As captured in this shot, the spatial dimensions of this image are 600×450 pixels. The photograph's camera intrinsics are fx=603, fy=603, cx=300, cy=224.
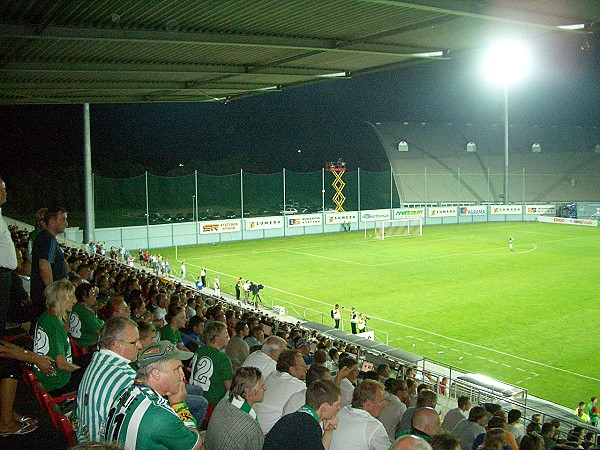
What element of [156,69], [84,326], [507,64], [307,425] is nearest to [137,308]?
[84,326]

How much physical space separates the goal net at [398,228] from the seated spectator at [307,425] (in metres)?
40.1

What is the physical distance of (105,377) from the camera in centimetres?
338

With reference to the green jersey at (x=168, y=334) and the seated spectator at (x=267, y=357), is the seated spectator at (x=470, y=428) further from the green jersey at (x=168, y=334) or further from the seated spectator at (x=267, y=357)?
the green jersey at (x=168, y=334)

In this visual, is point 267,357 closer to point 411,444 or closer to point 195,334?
point 195,334

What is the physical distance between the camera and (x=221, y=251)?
37312mm

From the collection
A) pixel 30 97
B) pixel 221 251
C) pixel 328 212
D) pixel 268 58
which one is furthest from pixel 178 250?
pixel 268 58

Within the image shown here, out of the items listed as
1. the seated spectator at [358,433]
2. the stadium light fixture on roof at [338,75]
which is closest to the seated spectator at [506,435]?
the seated spectator at [358,433]

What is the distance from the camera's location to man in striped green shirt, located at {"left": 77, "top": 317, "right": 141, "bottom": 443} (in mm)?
3275

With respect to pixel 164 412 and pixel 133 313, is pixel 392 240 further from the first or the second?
pixel 164 412

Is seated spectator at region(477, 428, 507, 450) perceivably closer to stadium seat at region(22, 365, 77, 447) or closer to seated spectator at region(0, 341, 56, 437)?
stadium seat at region(22, 365, 77, 447)

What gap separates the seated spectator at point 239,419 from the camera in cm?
380

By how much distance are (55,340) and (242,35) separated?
243 inches

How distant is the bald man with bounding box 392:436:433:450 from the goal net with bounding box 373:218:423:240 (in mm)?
40729

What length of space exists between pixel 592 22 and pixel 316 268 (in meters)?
23.4
